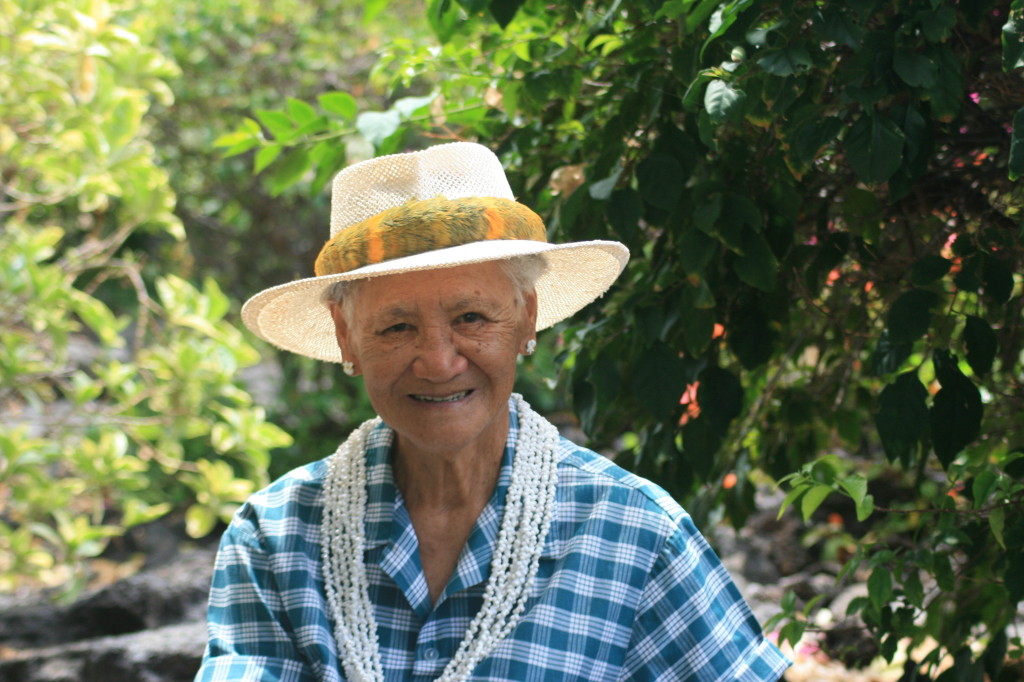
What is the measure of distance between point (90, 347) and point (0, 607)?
362 centimetres

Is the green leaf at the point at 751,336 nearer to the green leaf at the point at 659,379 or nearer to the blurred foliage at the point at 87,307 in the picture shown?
the green leaf at the point at 659,379

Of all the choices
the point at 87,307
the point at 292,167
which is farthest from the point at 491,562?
the point at 87,307

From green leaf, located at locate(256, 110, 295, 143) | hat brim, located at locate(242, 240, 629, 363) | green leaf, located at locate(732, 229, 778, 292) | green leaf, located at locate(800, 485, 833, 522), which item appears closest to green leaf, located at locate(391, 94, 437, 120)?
green leaf, located at locate(256, 110, 295, 143)

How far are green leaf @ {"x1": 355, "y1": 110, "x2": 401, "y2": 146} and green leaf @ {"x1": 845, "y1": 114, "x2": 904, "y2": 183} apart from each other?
3.49 ft

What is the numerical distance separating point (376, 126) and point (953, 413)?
137 cm

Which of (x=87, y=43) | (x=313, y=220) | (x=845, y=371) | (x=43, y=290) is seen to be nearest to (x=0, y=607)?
(x=43, y=290)

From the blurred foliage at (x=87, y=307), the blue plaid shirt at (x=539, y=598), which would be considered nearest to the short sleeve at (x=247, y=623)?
the blue plaid shirt at (x=539, y=598)

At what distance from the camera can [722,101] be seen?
176cm

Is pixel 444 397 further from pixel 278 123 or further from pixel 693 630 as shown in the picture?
pixel 278 123

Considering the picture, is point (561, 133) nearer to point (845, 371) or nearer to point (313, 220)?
point (845, 371)

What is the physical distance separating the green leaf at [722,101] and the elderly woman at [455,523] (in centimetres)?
28

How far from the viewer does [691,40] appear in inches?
80.0

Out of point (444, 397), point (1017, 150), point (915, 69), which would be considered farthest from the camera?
point (444, 397)

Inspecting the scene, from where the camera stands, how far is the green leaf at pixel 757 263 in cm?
204
